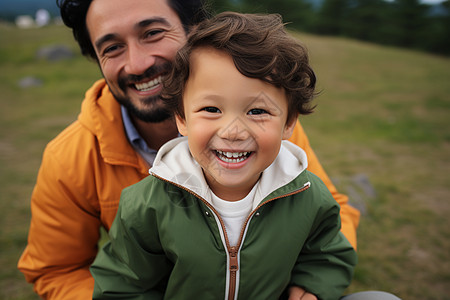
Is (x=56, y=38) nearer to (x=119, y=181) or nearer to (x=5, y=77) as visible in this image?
(x=5, y=77)

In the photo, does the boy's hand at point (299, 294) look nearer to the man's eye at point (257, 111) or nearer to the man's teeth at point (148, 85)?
the man's eye at point (257, 111)

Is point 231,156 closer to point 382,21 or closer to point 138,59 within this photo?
point 138,59

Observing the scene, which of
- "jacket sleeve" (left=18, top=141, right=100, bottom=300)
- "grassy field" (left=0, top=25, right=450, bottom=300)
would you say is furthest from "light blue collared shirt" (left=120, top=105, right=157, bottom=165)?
"grassy field" (left=0, top=25, right=450, bottom=300)

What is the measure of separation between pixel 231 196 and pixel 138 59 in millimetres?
871

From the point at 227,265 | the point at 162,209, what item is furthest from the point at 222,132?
the point at 227,265

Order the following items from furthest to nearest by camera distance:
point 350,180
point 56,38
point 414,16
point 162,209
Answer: point 414,16 → point 56,38 → point 350,180 → point 162,209

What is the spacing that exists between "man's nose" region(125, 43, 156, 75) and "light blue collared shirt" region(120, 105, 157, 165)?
294 millimetres

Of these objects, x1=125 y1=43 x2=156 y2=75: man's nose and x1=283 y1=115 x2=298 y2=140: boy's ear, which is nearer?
x1=283 y1=115 x2=298 y2=140: boy's ear

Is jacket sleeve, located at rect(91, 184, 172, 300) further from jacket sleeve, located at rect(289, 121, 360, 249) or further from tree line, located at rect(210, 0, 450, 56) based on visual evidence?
tree line, located at rect(210, 0, 450, 56)

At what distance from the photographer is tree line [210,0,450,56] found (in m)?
17.0

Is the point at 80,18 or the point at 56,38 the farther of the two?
the point at 56,38

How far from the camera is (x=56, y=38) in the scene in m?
16.1

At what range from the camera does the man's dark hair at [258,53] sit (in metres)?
1.30

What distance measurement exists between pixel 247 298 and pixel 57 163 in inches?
46.6
